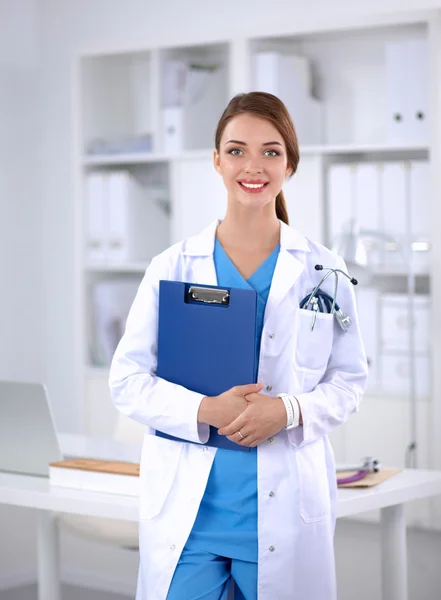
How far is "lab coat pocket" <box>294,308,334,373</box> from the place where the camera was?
163cm

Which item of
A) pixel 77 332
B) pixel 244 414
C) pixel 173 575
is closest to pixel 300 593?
pixel 173 575

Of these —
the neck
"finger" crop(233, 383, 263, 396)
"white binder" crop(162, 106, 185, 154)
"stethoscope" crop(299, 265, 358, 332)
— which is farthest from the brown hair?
"white binder" crop(162, 106, 185, 154)

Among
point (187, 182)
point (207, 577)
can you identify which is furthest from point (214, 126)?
point (207, 577)

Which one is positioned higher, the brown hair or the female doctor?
the brown hair

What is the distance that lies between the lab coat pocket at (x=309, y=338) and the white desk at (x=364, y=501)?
1.31 feet

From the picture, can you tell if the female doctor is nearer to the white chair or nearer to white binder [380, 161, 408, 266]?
the white chair

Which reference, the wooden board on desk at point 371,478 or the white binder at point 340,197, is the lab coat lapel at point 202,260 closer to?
the wooden board on desk at point 371,478

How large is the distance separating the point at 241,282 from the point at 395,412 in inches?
75.0

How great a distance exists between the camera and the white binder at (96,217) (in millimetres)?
3934

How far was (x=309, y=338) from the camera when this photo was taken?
1.63 metres

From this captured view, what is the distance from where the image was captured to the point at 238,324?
62.2 inches

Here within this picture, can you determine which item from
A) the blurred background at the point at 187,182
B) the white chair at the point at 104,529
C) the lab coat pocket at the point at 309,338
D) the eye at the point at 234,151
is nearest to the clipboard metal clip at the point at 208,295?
the lab coat pocket at the point at 309,338

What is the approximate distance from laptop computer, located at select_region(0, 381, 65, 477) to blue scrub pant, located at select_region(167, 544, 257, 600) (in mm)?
685

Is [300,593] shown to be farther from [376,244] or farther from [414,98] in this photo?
[414,98]
